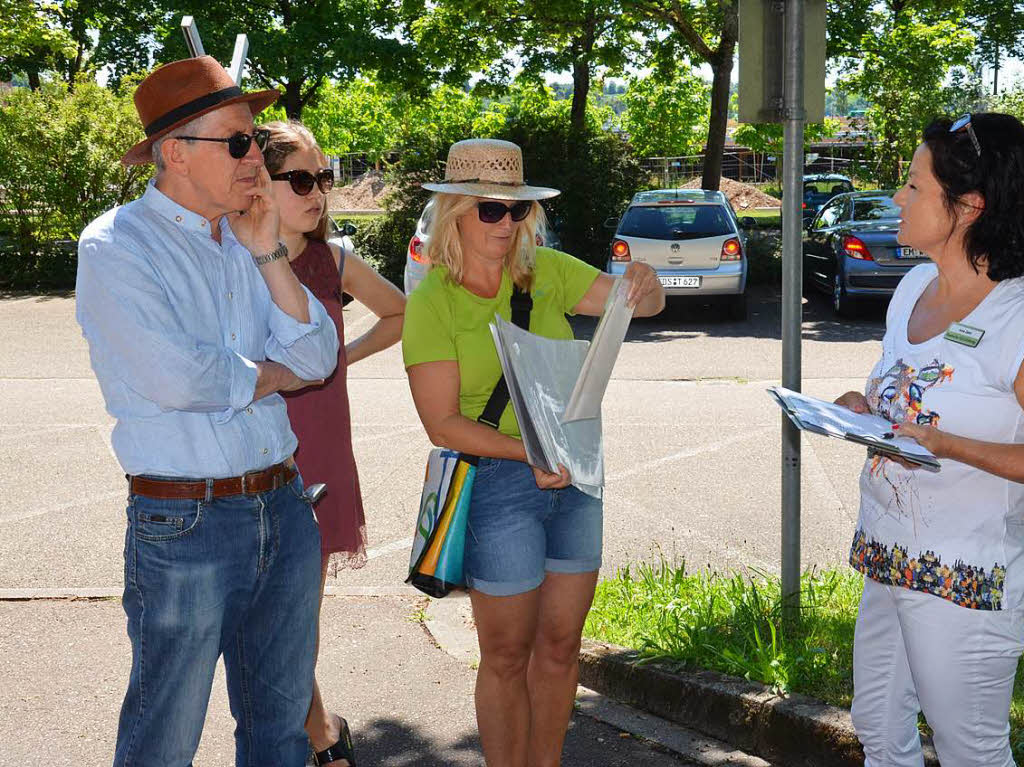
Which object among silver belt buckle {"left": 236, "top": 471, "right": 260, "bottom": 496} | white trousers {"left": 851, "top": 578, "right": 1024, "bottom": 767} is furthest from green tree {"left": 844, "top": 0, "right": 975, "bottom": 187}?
silver belt buckle {"left": 236, "top": 471, "right": 260, "bottom": 496}

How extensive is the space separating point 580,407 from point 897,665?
1.07 metres

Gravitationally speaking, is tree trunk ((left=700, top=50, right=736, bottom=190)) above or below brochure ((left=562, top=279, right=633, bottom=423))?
above

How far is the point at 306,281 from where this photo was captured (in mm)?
3719

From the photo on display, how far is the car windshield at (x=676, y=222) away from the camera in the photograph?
50.8 feet

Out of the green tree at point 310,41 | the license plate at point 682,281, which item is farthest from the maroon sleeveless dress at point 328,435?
the green tree at point 310,41

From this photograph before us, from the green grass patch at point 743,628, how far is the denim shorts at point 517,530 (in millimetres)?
1186

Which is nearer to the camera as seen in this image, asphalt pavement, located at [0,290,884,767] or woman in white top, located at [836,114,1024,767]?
woman in white top, located at [836,114,1024,767]

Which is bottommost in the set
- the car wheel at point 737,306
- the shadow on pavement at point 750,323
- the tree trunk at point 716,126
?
the shadow on pavement at point 750,323

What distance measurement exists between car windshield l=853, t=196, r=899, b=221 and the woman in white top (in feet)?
45.0

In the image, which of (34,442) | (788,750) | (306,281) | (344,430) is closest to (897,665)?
(788,750)

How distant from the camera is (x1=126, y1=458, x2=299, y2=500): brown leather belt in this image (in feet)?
8.78

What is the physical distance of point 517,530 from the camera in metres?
3.31

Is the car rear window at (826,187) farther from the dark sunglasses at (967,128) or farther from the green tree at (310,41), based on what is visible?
the dark sunglasses at (967,128)

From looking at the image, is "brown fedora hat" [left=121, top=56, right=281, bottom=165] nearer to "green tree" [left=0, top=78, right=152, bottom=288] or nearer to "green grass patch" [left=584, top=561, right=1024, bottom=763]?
"green grass patch" [left=584, top=561, right=1024, bottom=763]
